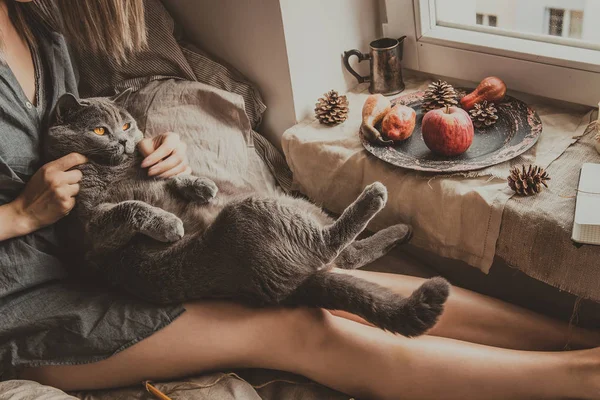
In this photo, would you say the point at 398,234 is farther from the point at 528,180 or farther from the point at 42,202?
the point at 42,202

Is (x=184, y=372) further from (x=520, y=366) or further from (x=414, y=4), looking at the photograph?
(x=414, y=4)

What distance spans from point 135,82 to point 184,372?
0.74m

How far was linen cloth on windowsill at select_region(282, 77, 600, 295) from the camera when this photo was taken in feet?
3.79

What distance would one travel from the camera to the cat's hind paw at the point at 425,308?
1.00 meters

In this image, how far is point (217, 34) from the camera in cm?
154

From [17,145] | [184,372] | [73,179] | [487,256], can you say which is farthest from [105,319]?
[487,256]

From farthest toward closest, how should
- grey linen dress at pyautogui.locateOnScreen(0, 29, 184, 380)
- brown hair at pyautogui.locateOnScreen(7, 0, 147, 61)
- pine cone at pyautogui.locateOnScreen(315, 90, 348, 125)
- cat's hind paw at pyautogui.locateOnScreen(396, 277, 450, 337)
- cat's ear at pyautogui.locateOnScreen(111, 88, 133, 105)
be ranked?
pine cone at pyautogui.locateOnScreen(315, 90, 348, 125) < cat's ear at pyautogui.locateOnScreen(111, 88, 133, 105) < brown hair at pyautogui.locateOnScreen(7, 0, 147, 61) < grey linen dress at pyautogui.locateOnScreen(0, 29, 184, 380) < cat's hind paw at pyautogui.locateOnScreen(396, 277, 450, 337)

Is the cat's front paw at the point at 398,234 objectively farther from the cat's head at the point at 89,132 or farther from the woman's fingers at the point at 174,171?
the cat's head at the point at 89,132

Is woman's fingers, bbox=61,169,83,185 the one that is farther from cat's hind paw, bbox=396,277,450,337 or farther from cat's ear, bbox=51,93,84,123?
cat's hind paw, bbox=396,277,450,337

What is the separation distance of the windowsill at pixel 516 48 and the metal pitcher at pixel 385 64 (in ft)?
0.27

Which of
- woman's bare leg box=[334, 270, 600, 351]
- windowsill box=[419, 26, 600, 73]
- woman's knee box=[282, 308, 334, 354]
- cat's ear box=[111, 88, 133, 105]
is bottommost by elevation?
woman's bare leg box=[334, 270, 600, 351]

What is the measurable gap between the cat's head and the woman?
0.03 meters

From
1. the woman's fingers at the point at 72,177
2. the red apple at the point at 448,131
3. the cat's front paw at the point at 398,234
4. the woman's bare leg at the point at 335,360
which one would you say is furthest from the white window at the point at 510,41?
the woman's fingers at the point at 72,177

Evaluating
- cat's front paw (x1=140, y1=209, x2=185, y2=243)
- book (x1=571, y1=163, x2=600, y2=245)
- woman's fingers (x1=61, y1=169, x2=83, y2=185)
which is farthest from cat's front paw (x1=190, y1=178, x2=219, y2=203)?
book (x1=571, y1=163, x2=600, y2=245)
